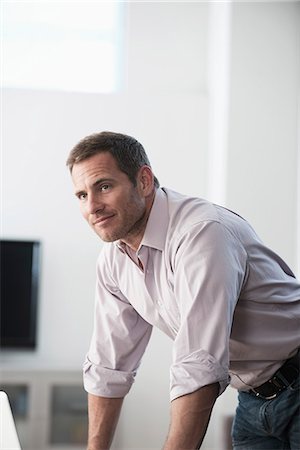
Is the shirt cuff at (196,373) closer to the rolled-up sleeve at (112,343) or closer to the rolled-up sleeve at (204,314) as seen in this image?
the rolled-up sleeve at (204,314)

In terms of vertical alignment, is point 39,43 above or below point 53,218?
above

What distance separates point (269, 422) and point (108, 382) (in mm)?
387

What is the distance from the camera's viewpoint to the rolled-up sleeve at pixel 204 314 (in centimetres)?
141

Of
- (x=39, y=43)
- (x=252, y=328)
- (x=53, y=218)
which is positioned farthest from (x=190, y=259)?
(x=39, y=43)

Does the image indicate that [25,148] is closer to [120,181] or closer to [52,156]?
[52,156]

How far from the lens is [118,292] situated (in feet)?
6.02

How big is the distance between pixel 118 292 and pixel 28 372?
2.43 metres

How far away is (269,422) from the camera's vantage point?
5.61 feet

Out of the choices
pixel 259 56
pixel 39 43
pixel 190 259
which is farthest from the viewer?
pixel 39 43

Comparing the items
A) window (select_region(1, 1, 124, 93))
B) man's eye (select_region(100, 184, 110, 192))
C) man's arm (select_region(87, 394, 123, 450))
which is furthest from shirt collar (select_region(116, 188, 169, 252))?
window (select_region(1, 1, 124, 93))

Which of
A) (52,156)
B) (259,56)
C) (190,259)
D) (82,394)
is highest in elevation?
(259,56)

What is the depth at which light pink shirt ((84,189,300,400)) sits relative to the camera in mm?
1418

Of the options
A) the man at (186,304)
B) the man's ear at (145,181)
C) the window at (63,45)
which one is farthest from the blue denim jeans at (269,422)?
the window at (63,45)

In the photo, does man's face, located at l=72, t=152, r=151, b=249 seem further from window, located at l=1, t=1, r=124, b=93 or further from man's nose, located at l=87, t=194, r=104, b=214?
window, located at l=1, t=1, r=124, b=93
